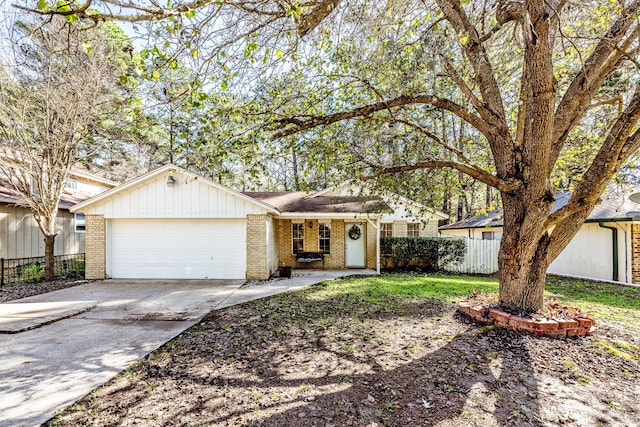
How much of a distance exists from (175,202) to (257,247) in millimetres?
3022

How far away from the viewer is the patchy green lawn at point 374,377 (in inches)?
111

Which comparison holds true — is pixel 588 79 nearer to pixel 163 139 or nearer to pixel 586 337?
pixel 586 337

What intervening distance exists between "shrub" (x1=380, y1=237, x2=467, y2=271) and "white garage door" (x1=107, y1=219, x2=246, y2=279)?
6659 mm

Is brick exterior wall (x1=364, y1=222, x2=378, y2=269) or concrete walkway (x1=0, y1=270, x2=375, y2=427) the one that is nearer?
concrete walkway (x1=0, y1=270, x2=375, y2=427)

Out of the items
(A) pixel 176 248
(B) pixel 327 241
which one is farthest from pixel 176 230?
(B) pixel 327 241

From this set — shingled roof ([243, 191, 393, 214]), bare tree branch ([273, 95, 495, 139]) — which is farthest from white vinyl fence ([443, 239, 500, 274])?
bare tree branch ([273, 95, 495, 139])

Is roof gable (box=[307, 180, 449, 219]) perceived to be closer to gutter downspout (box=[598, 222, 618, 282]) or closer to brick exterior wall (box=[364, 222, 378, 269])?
brick exterior wall (box=[364, 222, 378, 269])

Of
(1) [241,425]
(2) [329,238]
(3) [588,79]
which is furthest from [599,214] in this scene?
(1) [241,425]

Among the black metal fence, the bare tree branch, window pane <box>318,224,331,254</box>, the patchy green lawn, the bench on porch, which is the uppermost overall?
the bare tree branch

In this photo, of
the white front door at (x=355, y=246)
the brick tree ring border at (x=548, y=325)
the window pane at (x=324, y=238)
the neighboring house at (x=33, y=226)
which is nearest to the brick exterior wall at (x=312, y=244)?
the window pane at (x=324, y=238)

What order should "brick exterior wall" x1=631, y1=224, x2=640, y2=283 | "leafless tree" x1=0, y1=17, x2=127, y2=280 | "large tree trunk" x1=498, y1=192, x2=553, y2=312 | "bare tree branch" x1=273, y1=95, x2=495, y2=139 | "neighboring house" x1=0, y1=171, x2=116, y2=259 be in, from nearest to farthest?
"large tree trunk" x1=498, y1=192, x2=553, y2=312 < "bare tree branch" x1=273, y1=95, x2=495, y2=139 < "leafless tree" x1=0, y1=17, x2=127, y2=280 < "brick exterior wall" x1=631, y1=224, x2=640, y2=283 < "neighboring house" x1=0, y1=171, x2=116, y2=259

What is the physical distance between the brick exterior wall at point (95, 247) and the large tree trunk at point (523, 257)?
11438mm

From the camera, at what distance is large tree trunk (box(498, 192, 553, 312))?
488 centimetres

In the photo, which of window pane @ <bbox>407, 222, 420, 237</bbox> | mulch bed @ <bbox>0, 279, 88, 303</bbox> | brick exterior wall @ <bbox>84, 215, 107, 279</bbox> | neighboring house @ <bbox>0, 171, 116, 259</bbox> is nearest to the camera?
mulch bed @ <bbox>0, 279, 88, 303</bbox>
